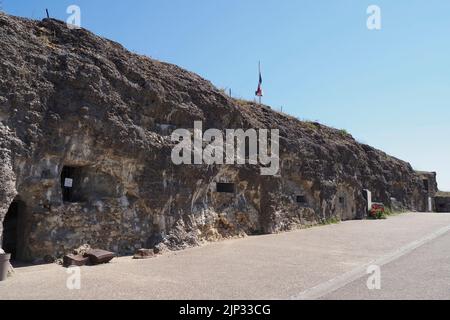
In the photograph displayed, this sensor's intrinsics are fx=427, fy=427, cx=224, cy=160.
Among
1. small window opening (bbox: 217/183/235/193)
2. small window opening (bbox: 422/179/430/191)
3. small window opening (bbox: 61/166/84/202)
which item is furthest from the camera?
small window opening (bbox: 422/179/430/191)

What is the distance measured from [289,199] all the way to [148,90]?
775 centimetres

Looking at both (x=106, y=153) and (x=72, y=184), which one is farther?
(x=106, y=153)

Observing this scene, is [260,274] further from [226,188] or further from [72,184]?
[226,188]

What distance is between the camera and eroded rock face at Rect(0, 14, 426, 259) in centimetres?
895

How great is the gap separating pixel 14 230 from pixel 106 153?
2649mm

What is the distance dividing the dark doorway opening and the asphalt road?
0.96 meters

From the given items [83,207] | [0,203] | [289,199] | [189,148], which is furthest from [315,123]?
[0,203]

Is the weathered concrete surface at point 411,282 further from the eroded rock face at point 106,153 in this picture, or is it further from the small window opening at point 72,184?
the small window opening at point 72,184

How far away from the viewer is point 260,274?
802 cm

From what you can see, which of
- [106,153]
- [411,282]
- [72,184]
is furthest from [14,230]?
[411,282]

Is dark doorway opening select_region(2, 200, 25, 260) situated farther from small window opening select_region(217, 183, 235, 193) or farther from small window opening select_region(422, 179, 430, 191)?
small window opening select_region(422, 179, 430, 191)

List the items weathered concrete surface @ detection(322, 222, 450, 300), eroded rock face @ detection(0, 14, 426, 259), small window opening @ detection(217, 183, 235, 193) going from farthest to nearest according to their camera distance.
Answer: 1. small window opening @ detection(217, 183, 235, 193)
2. eroded rock face @ detection(0, 14, 426, 259)
3. weathered concrete surface @ detection(322, 222, 450, 300)

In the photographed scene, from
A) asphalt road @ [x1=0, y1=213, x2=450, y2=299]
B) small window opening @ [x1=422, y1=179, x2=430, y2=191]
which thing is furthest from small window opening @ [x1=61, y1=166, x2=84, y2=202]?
small window opening @ [x1=422, y1=179, x2=430, y2=191]

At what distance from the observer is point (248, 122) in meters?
15.4
